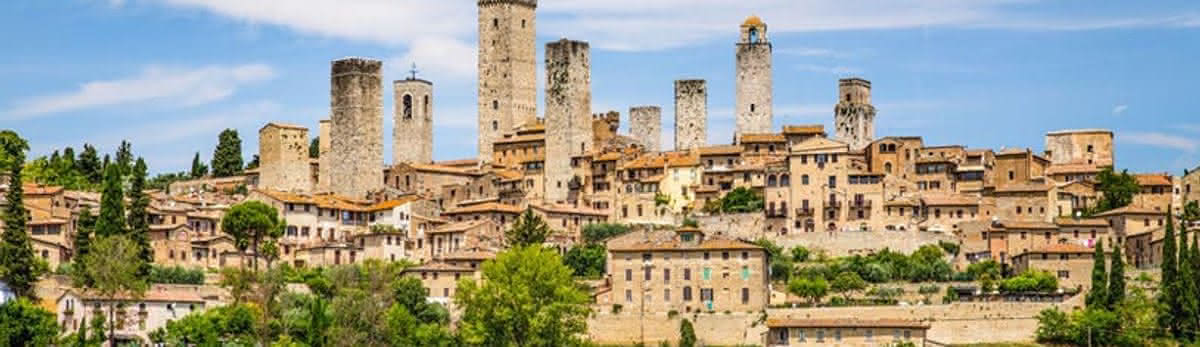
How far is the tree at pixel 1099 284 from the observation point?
63562 millimetres

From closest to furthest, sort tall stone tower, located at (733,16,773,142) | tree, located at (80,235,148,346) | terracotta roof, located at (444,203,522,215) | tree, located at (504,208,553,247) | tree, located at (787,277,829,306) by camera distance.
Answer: tree, located at (80,235,148,346)
tree, located at (787,277,829,306)
tree, located at (504,208,553,247)
terracotta roof, located at (444,203,522,215)
tall stone tower, located at (733,16,773,142)

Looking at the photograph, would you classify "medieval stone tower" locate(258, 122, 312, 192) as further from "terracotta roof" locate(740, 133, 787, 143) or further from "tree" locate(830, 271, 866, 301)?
"tree" locate(830, 271, 866, 301)

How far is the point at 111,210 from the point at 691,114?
1118 inches

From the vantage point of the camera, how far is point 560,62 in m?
85.1

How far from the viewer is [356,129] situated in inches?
3287

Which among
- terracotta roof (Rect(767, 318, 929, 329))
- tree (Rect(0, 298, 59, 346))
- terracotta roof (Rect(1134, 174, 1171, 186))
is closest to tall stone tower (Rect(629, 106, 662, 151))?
terracotta roof (Rect(1134, 174, 1171, 186))

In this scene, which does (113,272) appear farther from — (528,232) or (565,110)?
(565,110)

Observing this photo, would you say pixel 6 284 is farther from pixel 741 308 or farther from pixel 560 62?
pixel 560 62

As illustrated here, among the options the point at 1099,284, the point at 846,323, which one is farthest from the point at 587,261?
the point at 1099,284

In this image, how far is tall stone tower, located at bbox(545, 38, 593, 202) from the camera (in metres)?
83.1

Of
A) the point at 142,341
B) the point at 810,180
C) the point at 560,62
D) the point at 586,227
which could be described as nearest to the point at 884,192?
the point at 810,180

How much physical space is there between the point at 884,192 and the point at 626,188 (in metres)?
10.3

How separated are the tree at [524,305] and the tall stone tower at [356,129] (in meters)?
19.3

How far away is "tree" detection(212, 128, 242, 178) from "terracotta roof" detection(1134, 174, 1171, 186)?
3682 cm
